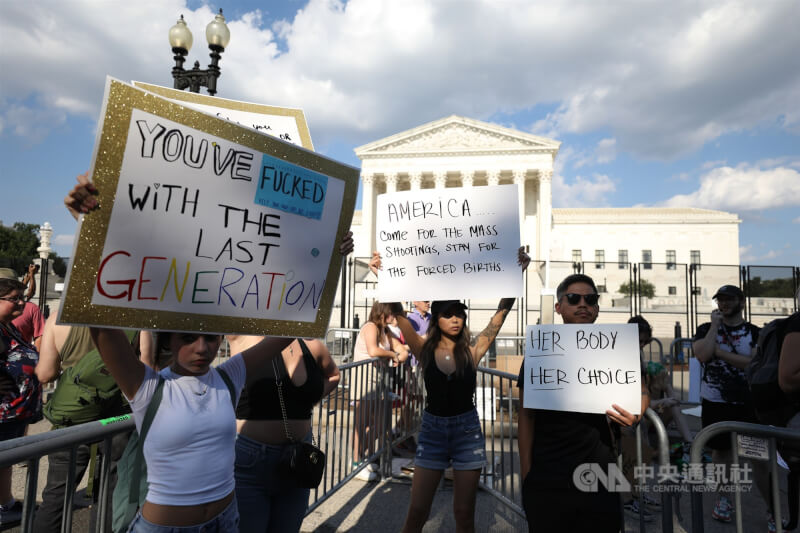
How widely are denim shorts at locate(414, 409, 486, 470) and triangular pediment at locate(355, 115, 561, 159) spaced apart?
180 ft

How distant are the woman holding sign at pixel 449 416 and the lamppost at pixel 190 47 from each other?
6856 millimetres

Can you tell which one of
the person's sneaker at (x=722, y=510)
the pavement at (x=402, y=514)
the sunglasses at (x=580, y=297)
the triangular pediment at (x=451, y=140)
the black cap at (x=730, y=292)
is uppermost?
the triangular pediment at (x=451, y=140)

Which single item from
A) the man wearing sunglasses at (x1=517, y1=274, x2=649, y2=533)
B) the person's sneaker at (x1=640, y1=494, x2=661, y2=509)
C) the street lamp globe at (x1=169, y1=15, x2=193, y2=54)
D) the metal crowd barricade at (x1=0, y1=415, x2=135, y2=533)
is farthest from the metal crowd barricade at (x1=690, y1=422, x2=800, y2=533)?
the street lamp globe at (x1=169, y1=15, x2=193, y2=54)

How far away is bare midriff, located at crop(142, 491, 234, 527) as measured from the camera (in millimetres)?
1709

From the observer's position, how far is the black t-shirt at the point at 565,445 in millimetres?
2199

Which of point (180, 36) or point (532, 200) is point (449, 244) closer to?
point (180, 36)

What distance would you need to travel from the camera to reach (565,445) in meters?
2.25

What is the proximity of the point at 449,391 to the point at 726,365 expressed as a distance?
9.54 feet

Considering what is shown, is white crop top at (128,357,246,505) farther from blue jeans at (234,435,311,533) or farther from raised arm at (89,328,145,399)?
blue jeans at (234,435,311,533)

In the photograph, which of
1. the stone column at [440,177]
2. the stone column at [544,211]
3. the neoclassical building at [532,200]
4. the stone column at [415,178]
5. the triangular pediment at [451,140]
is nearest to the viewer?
the stone column at [544,211]

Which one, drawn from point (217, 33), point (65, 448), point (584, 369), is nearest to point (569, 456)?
point (584, 369)

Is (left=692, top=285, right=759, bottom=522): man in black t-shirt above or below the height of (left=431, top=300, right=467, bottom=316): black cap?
below

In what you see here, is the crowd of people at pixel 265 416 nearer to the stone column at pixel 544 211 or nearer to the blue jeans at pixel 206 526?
the blue jeans at pixel 206 526

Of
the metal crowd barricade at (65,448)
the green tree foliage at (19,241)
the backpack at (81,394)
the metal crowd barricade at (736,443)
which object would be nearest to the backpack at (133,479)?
the metal crowd barricade at (65,448)
